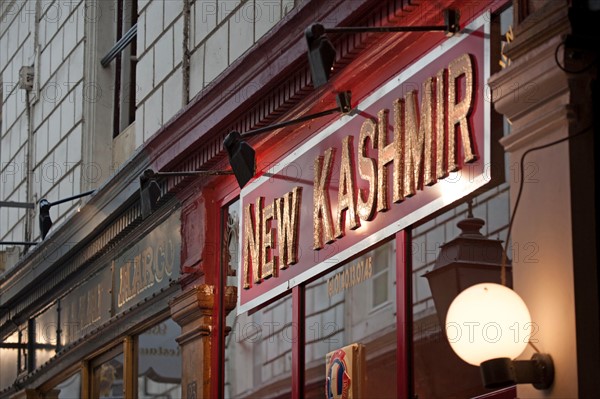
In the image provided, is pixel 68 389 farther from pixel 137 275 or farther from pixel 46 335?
pixel 137 275

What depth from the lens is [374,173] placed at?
8.68 meters

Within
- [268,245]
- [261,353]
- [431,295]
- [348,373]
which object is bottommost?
[348,373]

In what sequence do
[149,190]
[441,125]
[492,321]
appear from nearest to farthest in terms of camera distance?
[492,321] < [441,125] < [149,190]

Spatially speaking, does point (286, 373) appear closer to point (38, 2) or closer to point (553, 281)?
point (553, 281)

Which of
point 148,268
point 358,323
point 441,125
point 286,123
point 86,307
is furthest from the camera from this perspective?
point 86,307

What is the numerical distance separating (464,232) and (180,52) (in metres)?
4.95

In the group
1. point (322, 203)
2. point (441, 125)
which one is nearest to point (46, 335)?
point (322, 203)

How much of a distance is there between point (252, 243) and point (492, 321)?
403 centimetres

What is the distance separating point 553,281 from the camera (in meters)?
6.75

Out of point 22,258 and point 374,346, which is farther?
point 22,258

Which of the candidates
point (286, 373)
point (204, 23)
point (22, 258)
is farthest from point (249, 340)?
point (22, 258)

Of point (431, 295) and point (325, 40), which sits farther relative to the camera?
point (325, 40)

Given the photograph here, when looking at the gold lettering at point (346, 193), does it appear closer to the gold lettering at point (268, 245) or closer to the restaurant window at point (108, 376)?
the gold lettering at point (268, 245)

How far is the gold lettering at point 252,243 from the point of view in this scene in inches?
405
